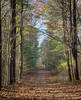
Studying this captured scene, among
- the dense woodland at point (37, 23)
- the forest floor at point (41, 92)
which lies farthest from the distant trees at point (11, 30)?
the forest floor at point (41, 92)

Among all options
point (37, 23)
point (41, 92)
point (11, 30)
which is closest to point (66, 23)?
point (37, 23)

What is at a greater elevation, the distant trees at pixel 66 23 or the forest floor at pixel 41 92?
the distant trees at pixel 66 23

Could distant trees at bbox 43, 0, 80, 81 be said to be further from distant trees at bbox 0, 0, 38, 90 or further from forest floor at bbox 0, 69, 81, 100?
forest floor at bbox 0, 69, 81, 100

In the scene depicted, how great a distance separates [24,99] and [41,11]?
9.64 meters

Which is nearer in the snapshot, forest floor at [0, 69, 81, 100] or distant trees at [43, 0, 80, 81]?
forest floor at [0, 69, 81, 100]

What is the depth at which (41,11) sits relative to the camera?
13.3 meters

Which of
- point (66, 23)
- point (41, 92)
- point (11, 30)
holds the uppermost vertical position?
point (66, 23)

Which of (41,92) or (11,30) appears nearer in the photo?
(41,92)

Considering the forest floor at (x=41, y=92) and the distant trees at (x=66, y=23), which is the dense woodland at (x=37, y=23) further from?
the forest floor at (x=41, y=92)

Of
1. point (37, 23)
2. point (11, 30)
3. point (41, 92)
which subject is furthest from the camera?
point (37, 23)

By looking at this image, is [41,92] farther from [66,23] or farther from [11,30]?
[66,23]

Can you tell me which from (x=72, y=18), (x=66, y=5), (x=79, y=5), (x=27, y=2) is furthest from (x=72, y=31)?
(x=27, y=2)

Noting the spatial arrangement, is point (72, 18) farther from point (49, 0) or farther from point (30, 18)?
point (30, 18)

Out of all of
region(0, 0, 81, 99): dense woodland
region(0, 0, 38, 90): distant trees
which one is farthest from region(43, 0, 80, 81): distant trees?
region(0, 0, 38, 90): distant trees
